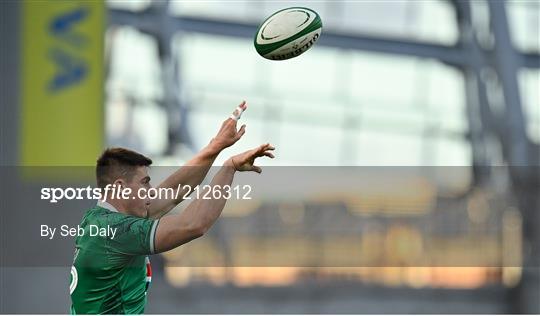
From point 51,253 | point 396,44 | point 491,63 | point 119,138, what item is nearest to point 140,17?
point 119,138

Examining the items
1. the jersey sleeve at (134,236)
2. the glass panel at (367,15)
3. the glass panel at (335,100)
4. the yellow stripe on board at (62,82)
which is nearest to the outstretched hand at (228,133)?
the jersey sleeve at (134,236)

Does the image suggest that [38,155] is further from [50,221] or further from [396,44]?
[396,44]

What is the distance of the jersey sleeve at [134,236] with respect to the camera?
541cm

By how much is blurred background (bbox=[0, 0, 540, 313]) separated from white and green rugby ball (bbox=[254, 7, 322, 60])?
235 centimetres

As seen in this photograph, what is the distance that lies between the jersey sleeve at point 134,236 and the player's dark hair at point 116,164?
213 mm

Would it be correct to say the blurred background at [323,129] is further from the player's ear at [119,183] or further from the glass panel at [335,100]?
the player's ear at [119,183]

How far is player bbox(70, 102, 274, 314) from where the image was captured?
209 inches

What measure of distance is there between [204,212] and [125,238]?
0.51 metres

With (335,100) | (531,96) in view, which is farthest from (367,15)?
(531,96)

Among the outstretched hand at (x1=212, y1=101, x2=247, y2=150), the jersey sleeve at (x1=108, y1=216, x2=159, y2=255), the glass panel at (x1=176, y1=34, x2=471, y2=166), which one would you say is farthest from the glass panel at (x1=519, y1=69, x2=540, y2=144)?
the outstretched hand at (x1=212, y1=101, x2=247, y2=150)

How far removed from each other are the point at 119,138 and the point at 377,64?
512 centimetres

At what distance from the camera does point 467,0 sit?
66.1 ft

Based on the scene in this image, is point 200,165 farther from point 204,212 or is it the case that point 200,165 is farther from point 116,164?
point 116,164

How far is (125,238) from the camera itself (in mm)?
5492
